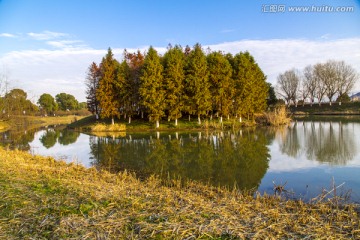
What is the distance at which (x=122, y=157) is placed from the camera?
18.1 meters

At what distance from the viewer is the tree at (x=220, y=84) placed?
3947cm

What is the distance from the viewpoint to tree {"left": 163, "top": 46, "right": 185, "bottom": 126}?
38.0 m

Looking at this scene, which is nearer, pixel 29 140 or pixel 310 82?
pixel 29 140

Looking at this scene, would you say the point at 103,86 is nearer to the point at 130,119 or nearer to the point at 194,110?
the point at 130,119

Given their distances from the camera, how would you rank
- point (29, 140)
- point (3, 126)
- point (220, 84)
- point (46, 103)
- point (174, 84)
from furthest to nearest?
point (46, 103), point (3, 126), point (220, 84), point (174, 84), point (29, 140)

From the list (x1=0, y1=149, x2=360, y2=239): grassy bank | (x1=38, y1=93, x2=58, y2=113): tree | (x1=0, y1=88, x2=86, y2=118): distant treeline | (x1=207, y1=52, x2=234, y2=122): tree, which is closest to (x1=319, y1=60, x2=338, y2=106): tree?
(x1=207, y1=52, x2=234, y2=122): tree

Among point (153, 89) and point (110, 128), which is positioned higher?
point (153, 89)

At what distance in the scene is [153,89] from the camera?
37531mm

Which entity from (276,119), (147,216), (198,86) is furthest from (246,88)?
(147,216)

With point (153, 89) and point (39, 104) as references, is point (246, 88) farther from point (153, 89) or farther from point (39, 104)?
point (39, 104)

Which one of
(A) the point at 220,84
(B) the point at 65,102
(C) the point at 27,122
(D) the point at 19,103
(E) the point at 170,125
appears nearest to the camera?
(A) the point at 220,84

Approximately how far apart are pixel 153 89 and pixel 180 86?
3545 millimetres

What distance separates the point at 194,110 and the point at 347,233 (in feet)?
109

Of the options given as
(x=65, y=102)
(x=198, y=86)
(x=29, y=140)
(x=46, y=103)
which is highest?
(x=65, y=102)
